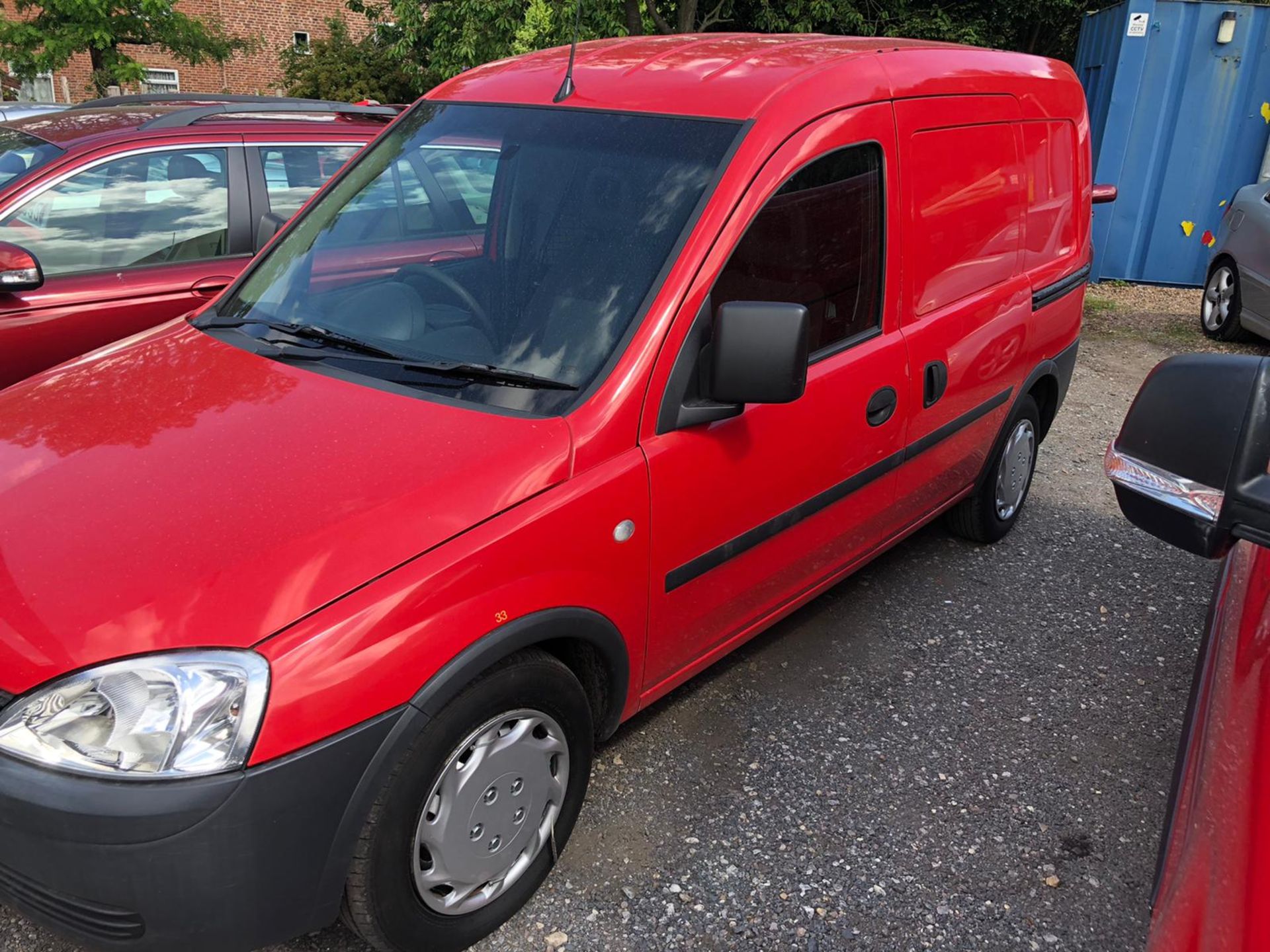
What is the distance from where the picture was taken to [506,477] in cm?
225

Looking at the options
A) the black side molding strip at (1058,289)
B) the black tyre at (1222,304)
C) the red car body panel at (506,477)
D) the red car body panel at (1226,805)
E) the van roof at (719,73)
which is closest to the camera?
the red car body panel at (1226,805)

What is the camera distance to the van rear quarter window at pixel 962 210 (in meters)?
3.32

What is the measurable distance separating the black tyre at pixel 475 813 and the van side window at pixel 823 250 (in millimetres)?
1077

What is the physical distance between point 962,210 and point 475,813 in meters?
2.49

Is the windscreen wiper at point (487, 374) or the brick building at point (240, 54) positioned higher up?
the brick building at point (240, 54)

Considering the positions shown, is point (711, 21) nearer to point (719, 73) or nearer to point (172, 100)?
point (172, 100)

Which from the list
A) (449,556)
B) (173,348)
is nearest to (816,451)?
(449,556)

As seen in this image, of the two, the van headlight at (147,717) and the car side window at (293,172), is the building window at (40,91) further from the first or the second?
the van headlight at (147,717)

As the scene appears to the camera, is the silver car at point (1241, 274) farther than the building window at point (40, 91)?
No

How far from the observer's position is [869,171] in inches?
122

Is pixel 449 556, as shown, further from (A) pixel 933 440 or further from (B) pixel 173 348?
(A) pixel 933 440

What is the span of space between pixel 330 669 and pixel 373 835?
38cm

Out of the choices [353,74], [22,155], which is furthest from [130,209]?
[353,74]

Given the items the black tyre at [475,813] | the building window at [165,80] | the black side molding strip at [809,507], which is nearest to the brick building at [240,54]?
the building window at [165,80]
